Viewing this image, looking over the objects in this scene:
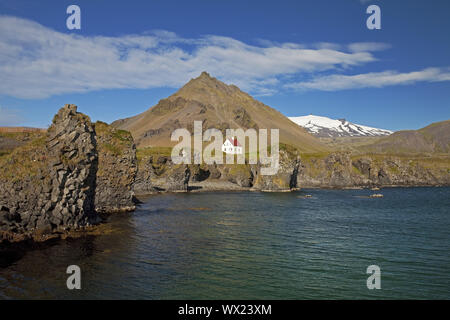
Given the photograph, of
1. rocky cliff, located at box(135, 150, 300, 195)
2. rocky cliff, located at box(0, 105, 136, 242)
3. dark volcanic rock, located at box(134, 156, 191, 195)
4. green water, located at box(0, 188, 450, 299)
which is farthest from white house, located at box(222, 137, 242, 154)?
rocky cliff, located at box(0, 105, 136, 242)

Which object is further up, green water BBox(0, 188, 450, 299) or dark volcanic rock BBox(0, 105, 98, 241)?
dark volcanic rock BBox(0, 105, 98, 241)

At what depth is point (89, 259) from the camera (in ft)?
104

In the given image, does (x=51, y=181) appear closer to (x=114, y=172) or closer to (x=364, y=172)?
(x=114, y=172)

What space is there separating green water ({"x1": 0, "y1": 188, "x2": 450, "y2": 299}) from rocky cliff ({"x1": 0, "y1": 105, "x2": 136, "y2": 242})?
4843 millimetres

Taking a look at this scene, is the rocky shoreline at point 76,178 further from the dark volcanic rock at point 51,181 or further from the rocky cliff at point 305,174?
the rocky cliff at point 305,174

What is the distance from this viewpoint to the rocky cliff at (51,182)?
37.6m

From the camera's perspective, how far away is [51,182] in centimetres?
3953

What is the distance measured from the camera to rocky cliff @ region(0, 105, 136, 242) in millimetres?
37562

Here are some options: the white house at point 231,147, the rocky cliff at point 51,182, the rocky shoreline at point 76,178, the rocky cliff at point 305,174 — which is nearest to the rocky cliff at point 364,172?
the rocky cliff at point 305,174

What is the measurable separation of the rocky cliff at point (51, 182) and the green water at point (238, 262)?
484cm

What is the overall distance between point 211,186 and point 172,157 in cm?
2183

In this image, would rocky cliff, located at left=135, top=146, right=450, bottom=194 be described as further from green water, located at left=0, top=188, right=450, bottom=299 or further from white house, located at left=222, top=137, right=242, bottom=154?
green water, located at left=0, top=188, right=450, bottom=299

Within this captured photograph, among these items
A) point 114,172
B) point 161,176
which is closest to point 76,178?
point 114,172

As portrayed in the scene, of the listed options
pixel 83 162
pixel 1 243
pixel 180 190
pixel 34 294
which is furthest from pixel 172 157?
pixel 34 294
